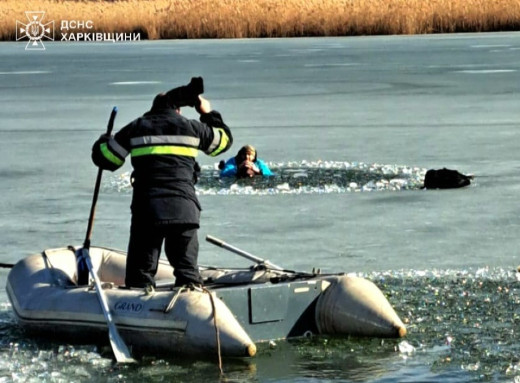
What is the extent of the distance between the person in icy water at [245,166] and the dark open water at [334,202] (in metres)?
0.17

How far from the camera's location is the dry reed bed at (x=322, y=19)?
1716 inches

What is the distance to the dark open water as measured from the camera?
22.4 ft

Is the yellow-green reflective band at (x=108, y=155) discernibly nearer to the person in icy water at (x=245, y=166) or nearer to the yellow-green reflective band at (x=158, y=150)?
the yellow-green reflective band at (x=158, y=150)

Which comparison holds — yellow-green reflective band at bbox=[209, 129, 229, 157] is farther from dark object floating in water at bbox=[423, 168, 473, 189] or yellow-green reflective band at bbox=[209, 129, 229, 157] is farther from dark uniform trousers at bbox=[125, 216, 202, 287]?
dark object floating in water at bbox=[423, 168, 473, 189]

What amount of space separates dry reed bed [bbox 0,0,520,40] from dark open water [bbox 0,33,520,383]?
1542cm

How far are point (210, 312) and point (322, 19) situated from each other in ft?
126

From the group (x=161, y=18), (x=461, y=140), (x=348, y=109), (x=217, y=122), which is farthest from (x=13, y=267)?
(x=161, y=18)

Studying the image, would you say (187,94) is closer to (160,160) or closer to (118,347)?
(160,160)

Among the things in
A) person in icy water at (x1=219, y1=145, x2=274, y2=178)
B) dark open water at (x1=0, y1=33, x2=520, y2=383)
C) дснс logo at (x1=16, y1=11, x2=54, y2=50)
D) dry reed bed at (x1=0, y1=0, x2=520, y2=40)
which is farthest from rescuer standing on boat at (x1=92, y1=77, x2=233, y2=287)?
дснс logo at (x1=16, y1=11, x2=54, y2=50)

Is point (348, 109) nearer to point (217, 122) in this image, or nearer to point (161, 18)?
point (217, 122)

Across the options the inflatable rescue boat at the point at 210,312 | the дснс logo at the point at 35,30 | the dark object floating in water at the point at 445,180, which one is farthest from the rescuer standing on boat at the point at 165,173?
the дснс logo at the point at 35,30

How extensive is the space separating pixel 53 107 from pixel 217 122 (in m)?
14.3

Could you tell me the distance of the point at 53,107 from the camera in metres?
21.5

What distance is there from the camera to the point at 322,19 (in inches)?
1761
